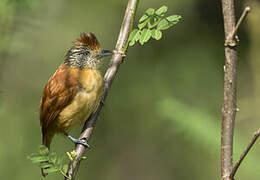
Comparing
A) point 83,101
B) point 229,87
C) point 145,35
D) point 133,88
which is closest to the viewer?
point 229,87

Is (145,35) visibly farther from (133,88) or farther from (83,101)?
(133,88)

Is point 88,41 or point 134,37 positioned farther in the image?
point 88,41

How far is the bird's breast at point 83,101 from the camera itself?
150 inches

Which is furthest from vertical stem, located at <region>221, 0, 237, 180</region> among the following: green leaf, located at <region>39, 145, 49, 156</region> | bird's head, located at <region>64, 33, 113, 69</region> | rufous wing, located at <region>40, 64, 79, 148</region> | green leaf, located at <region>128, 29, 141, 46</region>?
bird's head, located at <region>64, 33, 113, 69</region>

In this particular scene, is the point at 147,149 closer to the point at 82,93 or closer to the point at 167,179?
the point at 167,179

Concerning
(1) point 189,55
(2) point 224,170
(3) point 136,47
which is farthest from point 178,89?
(2) point 224,170

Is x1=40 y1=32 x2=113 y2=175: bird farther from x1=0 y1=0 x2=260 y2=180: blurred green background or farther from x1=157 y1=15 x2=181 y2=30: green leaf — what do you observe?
x1=0 y1=0 x2=260 y2=180: blurred green background

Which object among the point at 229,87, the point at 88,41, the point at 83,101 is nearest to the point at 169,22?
the point at 229,87

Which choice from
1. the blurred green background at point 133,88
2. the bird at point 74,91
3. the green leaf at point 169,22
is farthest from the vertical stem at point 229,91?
the blurred green background at point 133,88

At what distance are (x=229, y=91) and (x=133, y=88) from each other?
5118 millimetres

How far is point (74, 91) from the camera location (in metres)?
4.03

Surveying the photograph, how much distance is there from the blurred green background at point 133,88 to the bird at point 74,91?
1.58 metres

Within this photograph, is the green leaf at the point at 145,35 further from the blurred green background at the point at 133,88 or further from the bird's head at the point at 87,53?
the blurred green background at the point at 133,88

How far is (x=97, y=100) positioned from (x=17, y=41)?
1101 millimetres
